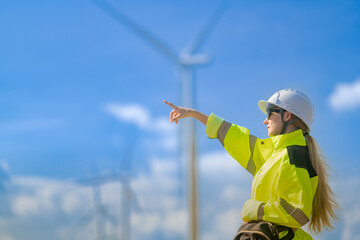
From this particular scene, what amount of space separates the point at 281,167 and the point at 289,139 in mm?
489

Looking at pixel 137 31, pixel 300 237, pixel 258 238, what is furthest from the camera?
pixel 137 31

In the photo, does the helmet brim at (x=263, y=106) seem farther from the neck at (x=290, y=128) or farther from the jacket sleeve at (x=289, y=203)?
the jacket sleeve at (x=289, y=203)

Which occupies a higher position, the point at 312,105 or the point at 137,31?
the point at 137,31

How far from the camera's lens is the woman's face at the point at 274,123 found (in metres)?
5.84

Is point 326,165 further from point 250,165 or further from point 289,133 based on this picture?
point 250,165

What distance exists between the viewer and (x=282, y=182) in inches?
205

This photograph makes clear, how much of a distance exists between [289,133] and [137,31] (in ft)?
36.5

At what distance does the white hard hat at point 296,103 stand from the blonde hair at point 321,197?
31cm

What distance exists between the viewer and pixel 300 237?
17.8 feet

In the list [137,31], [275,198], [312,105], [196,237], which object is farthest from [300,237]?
[137,31]

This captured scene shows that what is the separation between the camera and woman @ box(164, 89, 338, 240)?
5152 mm

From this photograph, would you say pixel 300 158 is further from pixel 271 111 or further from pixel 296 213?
pixel 271 111

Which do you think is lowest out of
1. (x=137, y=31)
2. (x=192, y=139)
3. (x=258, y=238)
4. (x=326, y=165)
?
(x=258, y=238)

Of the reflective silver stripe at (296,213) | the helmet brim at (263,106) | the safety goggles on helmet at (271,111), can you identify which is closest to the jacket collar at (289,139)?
the safety goggles on helmet at (271,111)
